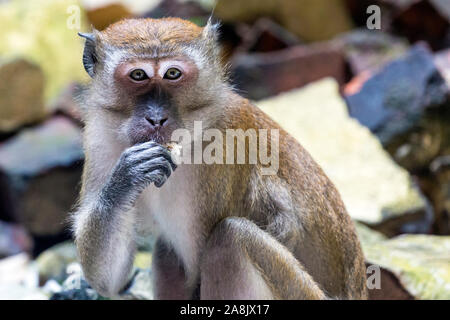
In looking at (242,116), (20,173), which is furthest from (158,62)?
(20,173)

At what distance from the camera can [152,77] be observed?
325 cm

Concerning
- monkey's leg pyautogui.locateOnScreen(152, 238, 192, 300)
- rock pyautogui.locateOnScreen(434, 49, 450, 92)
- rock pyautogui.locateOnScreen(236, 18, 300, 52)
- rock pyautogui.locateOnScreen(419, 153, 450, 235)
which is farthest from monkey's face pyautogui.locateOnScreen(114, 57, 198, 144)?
rock pyautogui.locateOnScreen(236, 18, 300, 52)

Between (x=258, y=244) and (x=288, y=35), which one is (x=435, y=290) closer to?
(x=258, y=244)

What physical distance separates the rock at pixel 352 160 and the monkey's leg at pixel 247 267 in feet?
9.17

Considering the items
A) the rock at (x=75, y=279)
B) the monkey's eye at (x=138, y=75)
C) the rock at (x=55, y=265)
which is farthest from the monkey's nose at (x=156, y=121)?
the rock at (x=55, y=265)

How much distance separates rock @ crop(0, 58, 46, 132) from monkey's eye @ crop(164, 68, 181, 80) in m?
6.05

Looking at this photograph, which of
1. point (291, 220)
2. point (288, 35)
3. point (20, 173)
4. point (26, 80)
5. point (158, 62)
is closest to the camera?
point (158, 62)

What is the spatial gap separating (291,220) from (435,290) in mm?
1480

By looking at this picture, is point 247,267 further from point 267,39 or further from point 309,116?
point 267,39

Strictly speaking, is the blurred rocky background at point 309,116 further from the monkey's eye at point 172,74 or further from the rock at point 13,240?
the monkey's eye at point 172,74

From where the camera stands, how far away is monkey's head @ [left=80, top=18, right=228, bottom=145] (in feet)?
10.7

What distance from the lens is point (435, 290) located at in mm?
4582

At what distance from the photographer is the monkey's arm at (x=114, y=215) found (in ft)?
10.8

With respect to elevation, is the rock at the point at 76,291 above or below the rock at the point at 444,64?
below
